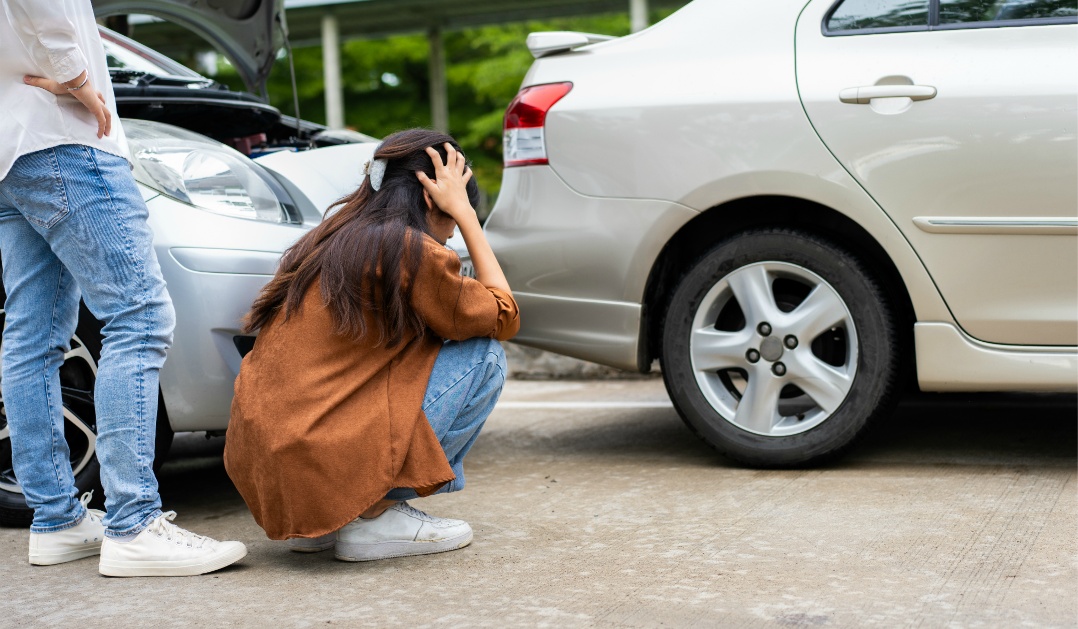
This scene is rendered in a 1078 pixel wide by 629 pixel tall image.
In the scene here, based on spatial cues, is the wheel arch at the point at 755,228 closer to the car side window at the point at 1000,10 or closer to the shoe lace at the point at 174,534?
the car side window at the point at 1000,10

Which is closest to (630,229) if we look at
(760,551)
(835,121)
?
(835,121)

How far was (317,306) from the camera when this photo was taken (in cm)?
272

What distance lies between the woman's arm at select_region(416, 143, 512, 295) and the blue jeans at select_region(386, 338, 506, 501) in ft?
0.53

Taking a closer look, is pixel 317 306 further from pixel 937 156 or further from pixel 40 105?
pixel 937 156

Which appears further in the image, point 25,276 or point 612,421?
point 612,421

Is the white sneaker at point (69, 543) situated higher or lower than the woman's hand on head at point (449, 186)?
lower

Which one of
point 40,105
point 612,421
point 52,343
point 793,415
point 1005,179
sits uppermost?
point 40,105

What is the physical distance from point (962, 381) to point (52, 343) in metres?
2.39

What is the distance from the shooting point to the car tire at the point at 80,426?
3.10 m

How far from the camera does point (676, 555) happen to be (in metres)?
2.75

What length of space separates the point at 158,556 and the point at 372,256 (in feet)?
2.75

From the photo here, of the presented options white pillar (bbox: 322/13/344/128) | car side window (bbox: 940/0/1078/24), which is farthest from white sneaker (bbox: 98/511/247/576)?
white pillar (bbox: 322/13/344/128)

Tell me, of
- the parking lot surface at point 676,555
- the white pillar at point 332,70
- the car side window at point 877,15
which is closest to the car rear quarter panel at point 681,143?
the car side window at point 877,15

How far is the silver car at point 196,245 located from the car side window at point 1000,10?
6.04 ft
